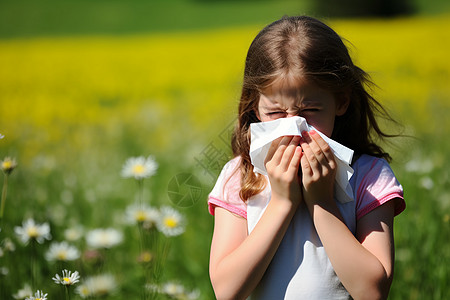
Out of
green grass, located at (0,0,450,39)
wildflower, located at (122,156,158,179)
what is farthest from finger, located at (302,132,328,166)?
green grass, located at (0,0,450,39)

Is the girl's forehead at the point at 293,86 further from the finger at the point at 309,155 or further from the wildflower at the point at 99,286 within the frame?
the wildflower at the point at 99,286

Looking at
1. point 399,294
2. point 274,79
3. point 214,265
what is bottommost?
point 399,294

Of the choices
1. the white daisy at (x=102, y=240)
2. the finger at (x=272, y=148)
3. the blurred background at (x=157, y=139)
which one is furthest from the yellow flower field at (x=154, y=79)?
the finger at (x=272, y=148)

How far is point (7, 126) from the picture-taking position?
559cm

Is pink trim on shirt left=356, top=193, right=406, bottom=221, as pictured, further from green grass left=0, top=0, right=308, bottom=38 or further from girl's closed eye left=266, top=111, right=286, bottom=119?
green grass left=0, top=0, right=308, bottom=38

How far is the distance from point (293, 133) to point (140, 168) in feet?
2.87

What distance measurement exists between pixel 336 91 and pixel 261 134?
254 mm

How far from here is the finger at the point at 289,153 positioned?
1.29 m

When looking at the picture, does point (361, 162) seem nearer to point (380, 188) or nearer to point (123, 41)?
point (380, 188)

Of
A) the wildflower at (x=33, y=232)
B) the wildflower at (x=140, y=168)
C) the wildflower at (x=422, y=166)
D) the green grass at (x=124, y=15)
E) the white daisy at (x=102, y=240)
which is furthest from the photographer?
the green grass at (x=124, y=15)

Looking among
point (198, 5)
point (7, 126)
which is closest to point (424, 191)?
point (7, 126)

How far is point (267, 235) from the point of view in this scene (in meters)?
1.25

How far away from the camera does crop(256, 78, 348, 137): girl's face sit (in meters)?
1.33

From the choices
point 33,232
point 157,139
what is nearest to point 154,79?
point 157,139
